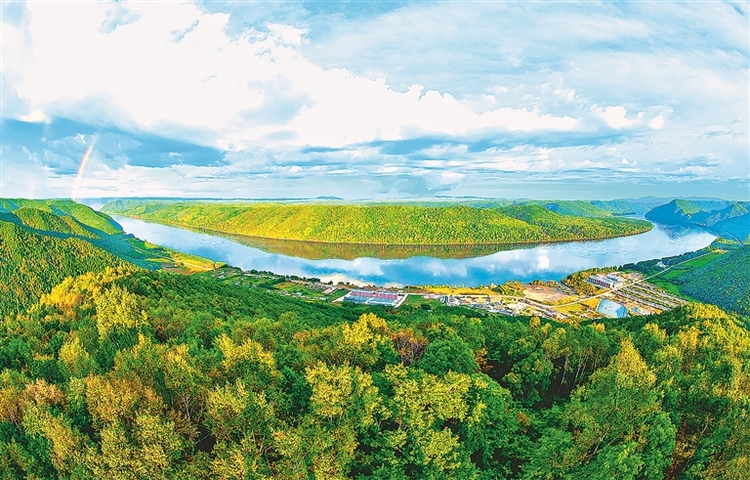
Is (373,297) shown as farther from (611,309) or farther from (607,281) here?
(607,281)

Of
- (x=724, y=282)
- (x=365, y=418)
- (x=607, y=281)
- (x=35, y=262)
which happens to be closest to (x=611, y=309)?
(x=607, y=281)

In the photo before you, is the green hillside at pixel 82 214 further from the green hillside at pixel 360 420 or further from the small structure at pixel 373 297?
the green hillside at pixel 360 420

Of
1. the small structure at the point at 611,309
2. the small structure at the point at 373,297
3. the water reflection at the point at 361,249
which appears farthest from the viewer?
the water reflection at the point at 361,249

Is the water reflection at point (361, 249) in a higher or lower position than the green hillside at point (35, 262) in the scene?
lower

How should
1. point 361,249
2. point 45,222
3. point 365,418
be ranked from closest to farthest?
1. point 365,418
2. point 45,222
3. point 361,249

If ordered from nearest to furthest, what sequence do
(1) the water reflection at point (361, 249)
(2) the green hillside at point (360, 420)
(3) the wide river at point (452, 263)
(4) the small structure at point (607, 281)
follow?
(2) the green hillside at point (360, 420) → (4) the small structure at point (607, 281) → (3) the wide river at point (452, 263) → (1) the water reflection at point (361, 249)

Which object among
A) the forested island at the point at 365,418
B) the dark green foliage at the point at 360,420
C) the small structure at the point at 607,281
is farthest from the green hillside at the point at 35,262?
the small structure at the point at 607,281

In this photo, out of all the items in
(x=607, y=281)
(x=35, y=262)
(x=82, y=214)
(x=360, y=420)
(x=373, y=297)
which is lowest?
(x=607, y=281)
